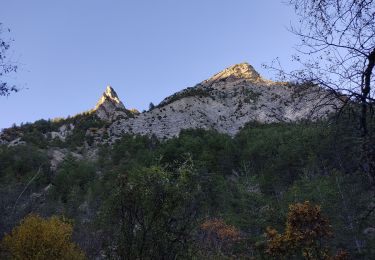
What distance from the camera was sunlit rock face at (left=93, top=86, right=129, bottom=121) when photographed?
94.0m

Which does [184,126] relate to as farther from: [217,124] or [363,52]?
[363,52]

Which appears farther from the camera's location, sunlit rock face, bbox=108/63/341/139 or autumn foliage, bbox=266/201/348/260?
sunlit rock face, bbox=108/63/341/139

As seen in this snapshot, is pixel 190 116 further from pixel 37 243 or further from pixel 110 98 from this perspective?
pixel 37 243

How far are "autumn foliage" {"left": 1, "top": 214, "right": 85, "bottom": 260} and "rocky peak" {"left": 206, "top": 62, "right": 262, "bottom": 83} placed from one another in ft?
279

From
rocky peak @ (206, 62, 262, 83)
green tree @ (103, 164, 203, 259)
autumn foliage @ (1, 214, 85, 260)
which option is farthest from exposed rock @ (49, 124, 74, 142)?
green tree @ (103, 164, 203, 259)

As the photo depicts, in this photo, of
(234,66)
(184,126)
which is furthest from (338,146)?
(234,66)

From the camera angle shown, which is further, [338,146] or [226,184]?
[226,184]

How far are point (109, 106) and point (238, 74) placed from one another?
33834 millimetres

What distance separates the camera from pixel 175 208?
43.0 feet

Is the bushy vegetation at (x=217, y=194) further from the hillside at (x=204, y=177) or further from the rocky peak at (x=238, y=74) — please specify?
the rocky peak at (x=238, y=74)

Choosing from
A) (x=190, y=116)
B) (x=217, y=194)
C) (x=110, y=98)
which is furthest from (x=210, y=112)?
(x=217, y=194)

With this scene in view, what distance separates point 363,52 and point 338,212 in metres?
30.7

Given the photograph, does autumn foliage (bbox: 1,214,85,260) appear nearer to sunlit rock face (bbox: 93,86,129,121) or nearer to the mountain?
the mountain

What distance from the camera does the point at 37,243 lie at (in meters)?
23.9
